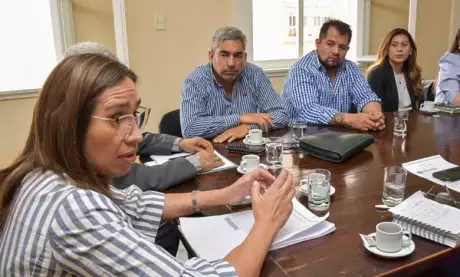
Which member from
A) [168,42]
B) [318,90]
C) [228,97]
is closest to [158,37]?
[168,42]

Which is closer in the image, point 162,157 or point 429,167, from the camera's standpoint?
point 429,167

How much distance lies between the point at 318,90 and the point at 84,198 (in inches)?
78.5

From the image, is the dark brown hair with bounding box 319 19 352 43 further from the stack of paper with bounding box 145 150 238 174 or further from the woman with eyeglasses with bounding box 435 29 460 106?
the stack of paper with bounding box 145 150 238 174

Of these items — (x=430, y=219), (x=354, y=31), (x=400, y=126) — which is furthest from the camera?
(x=354, y=31)

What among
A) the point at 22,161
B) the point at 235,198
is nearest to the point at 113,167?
the point at 22,161

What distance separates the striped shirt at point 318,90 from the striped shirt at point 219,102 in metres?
0.13

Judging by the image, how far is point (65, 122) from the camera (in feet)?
2.61

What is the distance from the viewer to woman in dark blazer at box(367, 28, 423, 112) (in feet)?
10.00

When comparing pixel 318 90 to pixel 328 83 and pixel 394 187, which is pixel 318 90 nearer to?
pixel 328 83

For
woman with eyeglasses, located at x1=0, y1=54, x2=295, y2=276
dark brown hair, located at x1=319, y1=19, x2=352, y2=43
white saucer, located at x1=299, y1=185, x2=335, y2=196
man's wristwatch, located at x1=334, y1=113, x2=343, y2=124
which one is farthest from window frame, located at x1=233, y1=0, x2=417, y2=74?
woman with eyeglasses, located at x1=0, y1=54, x2=295, y2=276

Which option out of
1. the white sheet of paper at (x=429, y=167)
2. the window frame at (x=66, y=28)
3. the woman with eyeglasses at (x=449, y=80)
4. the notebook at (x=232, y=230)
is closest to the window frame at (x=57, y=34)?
the window frame at (x=66, y=28)

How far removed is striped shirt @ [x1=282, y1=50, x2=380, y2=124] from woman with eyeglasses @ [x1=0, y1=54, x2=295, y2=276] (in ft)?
4.91

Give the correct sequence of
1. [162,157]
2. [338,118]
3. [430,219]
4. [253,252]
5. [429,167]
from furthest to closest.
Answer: [338,118]
[162,157]
[429,167]
[430,219]
[253,252]

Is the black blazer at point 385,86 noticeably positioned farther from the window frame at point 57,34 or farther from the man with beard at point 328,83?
the window frame at point 57,34
